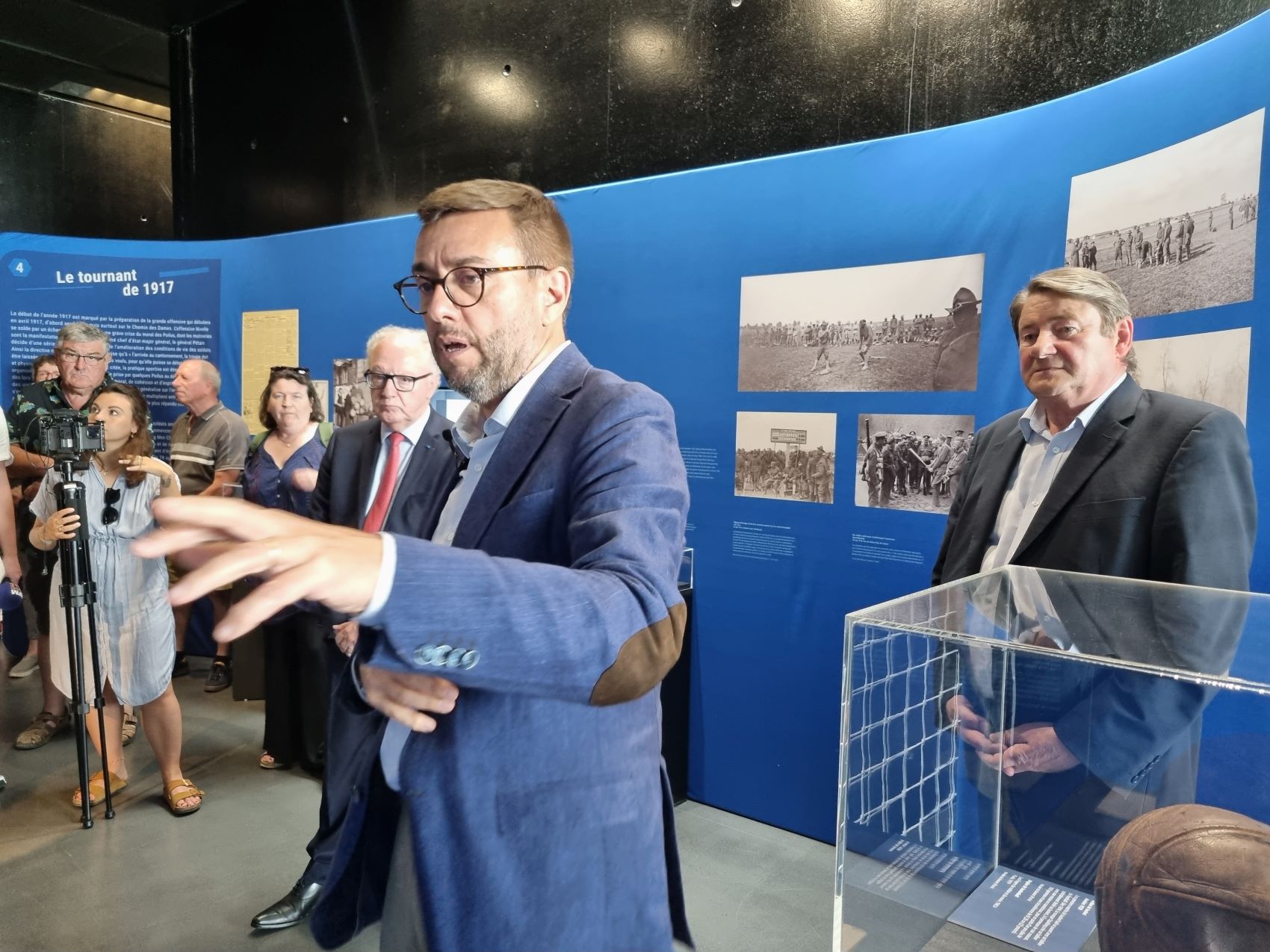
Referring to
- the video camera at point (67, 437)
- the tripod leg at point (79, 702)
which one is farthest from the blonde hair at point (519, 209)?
the tripod leg at point (79, 702)

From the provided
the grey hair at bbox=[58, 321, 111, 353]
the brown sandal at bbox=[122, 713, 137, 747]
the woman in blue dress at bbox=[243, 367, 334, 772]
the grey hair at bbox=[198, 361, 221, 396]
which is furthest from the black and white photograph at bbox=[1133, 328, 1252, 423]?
the grey hair at bbox=[58, 321, 111, 353]

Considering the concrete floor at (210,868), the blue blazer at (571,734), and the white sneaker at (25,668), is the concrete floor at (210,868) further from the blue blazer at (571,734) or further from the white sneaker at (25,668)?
the blue blazer at (571,734)

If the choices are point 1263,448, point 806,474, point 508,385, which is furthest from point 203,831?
point 1263,448

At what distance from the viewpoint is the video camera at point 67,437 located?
3125mm

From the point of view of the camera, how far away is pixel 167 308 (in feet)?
18.1

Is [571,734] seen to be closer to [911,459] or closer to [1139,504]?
[1139,504]

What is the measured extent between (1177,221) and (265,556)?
251 centimetres

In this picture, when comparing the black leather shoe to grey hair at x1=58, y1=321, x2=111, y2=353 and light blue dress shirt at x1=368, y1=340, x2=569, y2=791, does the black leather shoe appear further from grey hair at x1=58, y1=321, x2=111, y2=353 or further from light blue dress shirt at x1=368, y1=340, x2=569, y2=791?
grey hair at x1=58, y1=321, x2=111, y2=353

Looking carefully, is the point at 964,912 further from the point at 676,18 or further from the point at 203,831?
the point at 676,18

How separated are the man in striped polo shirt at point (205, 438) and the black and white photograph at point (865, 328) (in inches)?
129

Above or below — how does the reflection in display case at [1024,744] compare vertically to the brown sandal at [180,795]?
above

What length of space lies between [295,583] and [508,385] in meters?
0.66

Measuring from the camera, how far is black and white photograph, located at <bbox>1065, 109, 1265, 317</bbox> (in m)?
2.01

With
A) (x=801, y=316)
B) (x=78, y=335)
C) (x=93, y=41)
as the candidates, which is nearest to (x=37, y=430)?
(x=78, y=335)
